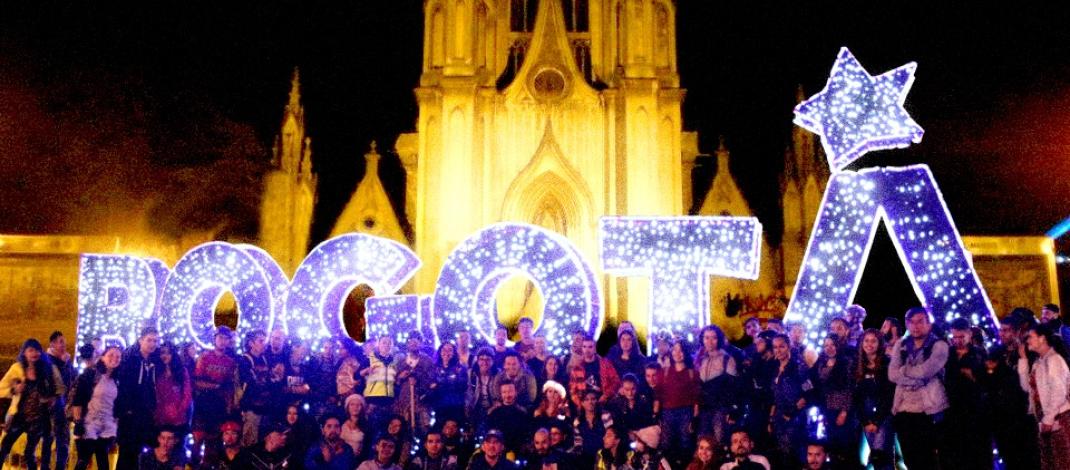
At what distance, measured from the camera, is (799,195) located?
1245 inches

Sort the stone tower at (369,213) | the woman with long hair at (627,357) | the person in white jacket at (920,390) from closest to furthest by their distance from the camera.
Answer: the person in white jacket at (920,390) → the woman with long hair at (627,357) → the stone tower at (369,213)

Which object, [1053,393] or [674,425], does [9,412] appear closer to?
[674,425]

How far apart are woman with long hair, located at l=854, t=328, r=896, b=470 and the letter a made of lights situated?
87 centimetres

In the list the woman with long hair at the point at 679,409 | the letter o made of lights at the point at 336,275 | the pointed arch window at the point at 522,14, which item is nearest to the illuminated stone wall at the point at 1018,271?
the pointed arch window at the point at 522,14

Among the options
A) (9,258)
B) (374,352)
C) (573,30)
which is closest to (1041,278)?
(573,30)

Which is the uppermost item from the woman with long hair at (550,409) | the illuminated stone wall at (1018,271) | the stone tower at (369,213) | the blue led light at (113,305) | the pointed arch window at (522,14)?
the pointed arch window at (522,14)

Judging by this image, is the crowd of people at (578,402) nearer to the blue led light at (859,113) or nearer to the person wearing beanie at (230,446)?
the person wearing beanie at (230,446)

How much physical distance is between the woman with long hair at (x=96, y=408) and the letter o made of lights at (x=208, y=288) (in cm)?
198

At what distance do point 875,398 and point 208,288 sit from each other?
8347 mm

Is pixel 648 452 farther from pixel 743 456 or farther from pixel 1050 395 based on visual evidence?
pixel 1050 395

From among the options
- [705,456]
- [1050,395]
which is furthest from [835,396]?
[1050,395]

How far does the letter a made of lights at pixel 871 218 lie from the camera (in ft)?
28.5

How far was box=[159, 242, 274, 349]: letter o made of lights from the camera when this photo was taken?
10.8 m

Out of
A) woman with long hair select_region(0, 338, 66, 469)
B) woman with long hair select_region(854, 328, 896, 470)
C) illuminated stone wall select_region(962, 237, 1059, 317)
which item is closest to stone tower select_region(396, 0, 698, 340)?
illuminated stone wall select_region(962, 237, 1059, 317)
